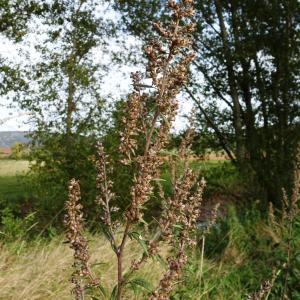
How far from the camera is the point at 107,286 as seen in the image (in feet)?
15.8

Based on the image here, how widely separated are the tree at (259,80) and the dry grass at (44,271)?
161 inches

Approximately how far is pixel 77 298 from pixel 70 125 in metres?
8.45

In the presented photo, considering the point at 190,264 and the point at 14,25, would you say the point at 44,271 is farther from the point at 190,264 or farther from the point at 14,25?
the point at 14,25

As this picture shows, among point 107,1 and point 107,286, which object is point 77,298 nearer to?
point 107,286

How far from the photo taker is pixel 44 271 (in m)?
4.79

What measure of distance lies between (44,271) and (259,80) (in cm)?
622

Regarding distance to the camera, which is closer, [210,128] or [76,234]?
[76,234]

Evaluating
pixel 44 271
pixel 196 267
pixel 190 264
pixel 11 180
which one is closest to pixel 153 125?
pixel 190 264

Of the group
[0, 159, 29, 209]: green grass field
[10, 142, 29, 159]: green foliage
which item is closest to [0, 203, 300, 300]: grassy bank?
[10, 142, 29, 159]: green foliage

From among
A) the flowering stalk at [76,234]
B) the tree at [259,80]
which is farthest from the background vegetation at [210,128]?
the flowering stalk at [76,234]

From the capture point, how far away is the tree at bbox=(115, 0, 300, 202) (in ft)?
30.2

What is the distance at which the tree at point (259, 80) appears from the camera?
921 centimetres

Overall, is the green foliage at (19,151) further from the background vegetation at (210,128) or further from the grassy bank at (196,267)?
the grassy bank at (196,267)

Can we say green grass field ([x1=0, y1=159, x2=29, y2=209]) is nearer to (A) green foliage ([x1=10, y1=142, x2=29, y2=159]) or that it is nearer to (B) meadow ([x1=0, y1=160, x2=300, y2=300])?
(A) green foliage ([x1=10, y1=142, x2=29, y2=159])
